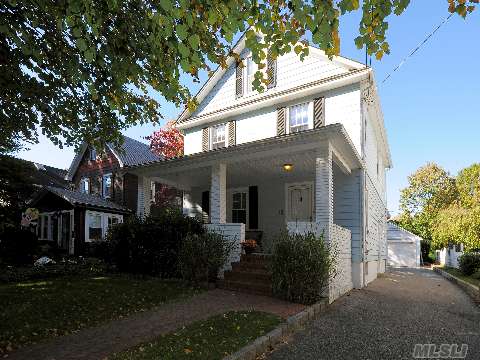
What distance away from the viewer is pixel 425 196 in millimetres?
47812

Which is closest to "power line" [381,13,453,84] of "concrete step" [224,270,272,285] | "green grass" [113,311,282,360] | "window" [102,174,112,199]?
"concrete step" [224,270,272,285]

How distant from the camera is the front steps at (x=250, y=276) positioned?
895 cm

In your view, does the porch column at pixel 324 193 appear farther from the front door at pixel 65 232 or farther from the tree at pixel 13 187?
the front door at pixel 65 232

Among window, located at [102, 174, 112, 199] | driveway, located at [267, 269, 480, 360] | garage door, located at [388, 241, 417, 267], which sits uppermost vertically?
window, located at [102, 174, 112, 199]

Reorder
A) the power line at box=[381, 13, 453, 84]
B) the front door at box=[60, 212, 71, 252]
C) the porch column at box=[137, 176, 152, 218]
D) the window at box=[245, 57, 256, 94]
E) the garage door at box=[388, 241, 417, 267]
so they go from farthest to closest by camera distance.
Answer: the garage door at box=[388, 241, 417, 267] → the front door at box=[60, 212, 71, 252] → the window at box=[245, 57, 256, 94] → the porch column at box=[137, 176, 152, 218] → the power line at box=[381, 13, 453, 84]

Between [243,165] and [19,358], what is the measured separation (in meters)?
7.98

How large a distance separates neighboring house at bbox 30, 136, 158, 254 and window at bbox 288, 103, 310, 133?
31.7ft

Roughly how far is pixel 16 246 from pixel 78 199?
5539 mm

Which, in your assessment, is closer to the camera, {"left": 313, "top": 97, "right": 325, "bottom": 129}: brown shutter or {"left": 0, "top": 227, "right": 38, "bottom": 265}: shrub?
{"left": 313, "top": 97, "right": 325, "bottom": 129}: brown shutter

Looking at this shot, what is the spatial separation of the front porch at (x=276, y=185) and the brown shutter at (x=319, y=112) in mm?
1971

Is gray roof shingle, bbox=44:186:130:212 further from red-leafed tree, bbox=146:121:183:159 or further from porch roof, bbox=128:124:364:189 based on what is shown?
porch roof, bbox=128:124:364:189

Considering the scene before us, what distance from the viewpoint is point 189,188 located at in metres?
15.7

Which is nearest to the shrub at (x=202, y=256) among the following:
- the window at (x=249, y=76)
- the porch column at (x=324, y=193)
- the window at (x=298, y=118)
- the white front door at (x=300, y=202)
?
the porch column at (x=324, y=193)

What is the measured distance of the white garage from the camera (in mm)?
34000
